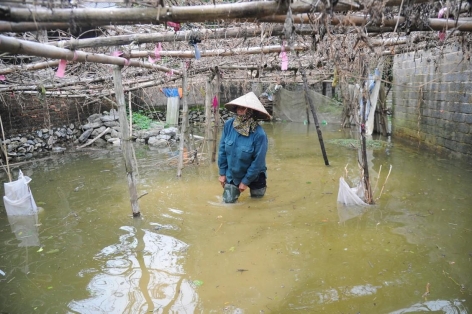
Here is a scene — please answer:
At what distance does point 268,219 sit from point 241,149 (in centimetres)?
107

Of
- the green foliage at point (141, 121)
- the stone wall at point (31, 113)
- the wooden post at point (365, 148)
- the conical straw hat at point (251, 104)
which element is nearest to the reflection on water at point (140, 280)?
the conical straw hat at point (251, 104)

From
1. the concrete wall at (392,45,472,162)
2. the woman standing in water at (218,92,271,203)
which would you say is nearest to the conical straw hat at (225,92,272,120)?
the woman standing in water at (218,92,271,203)

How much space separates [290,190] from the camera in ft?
20.2

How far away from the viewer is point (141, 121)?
1541cm

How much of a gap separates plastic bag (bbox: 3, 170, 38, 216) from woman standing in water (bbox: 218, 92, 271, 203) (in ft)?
9.69

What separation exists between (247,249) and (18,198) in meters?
3.58

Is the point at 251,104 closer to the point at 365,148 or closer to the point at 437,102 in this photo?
the point at 365,148

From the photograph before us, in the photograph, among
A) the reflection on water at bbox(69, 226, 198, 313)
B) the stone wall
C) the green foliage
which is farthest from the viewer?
the green foliage

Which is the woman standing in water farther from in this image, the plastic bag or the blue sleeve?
the plastic bag

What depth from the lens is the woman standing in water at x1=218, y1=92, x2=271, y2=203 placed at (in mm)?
5059

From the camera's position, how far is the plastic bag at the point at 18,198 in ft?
16.6

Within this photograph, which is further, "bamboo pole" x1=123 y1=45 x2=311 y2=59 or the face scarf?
the face scarf

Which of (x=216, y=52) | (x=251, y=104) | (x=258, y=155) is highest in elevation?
(x=216, y=52)

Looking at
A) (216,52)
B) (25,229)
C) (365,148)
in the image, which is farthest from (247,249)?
(25,229)
